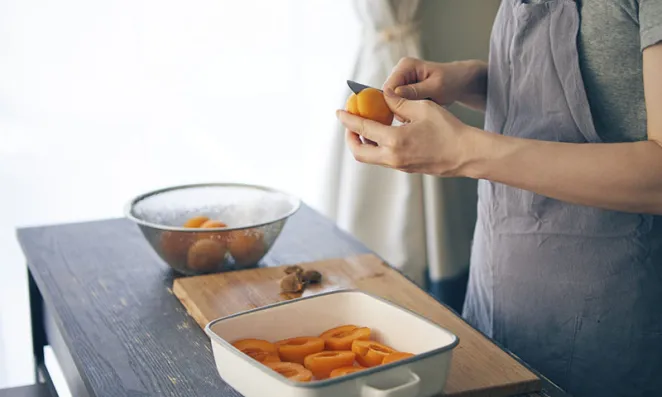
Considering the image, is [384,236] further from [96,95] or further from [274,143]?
[96,95]

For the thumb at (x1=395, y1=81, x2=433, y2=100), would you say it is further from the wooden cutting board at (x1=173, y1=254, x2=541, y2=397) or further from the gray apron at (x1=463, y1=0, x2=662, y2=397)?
the wooden cutting board at (x1=173, y1=254, x2=541, y2=397)

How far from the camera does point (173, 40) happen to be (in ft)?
7.40

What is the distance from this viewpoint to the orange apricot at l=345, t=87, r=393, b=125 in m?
1.19

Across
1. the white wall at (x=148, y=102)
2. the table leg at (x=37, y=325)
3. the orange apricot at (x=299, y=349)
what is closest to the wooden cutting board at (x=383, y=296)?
the orange apricot at (x=299, y=349)

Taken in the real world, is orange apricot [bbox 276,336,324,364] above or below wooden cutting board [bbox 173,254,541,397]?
above

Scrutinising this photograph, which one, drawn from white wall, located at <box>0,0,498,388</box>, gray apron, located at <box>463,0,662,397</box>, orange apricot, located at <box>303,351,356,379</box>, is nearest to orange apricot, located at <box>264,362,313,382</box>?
orange apricot, located at <box>303,351,356,379</box>

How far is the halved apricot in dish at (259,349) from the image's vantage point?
95cm

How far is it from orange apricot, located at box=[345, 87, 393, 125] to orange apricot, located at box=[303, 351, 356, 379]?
0.39 metres

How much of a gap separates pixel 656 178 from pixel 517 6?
41 cm

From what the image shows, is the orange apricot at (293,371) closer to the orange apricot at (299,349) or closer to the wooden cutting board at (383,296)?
the orange apricot at (299,349)

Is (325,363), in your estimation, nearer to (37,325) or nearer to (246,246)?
(246,246)

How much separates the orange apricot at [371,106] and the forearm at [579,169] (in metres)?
0.16

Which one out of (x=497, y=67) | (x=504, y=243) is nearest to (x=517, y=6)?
(x=497, y=67)

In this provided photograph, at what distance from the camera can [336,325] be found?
1.05 meters
